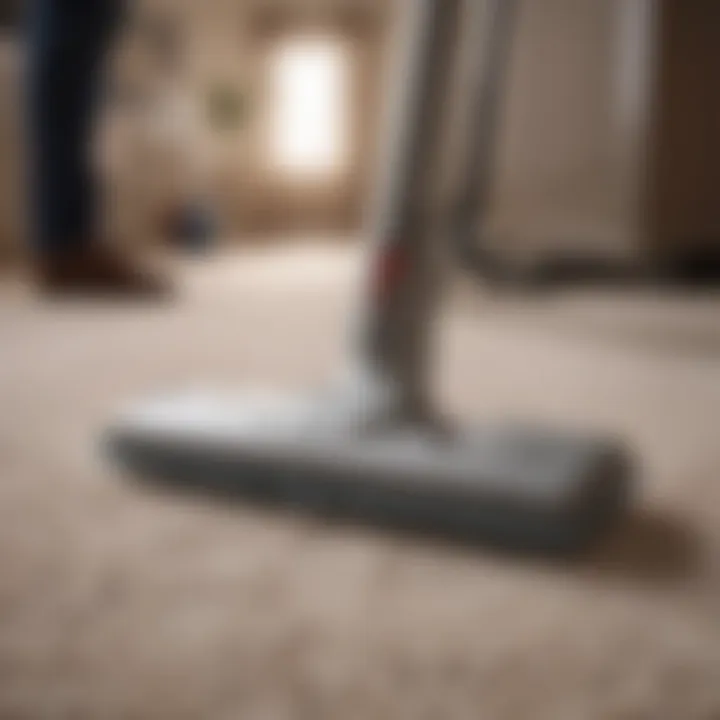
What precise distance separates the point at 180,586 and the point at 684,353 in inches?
30.5

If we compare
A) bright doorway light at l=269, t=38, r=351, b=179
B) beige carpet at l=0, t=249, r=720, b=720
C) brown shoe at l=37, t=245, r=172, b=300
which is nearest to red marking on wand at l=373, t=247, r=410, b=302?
beige carpet at l=0, t=249, r=720, b=720

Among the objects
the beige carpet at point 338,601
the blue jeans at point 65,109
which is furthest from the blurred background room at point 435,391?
the blue jeans at point 65,109

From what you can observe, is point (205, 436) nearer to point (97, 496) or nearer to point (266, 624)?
point (97, 496)

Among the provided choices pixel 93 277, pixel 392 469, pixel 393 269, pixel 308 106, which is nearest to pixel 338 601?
pixel 392 469

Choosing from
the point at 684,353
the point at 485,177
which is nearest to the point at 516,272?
the point at 485,177

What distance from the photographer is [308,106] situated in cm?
342

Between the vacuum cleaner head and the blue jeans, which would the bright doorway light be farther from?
the vacuum cleaner head

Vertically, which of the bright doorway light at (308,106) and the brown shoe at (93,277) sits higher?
the bright doorway light at (308,106)

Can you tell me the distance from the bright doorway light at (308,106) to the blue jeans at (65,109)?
1.67m

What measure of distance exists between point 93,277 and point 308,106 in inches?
73.0

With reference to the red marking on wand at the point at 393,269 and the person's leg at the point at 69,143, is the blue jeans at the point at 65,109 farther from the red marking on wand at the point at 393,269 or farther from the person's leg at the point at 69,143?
the red marking on wand at the point at 393,269

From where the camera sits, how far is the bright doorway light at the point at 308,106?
3369 millimetres

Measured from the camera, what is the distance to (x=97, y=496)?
745 millimetres

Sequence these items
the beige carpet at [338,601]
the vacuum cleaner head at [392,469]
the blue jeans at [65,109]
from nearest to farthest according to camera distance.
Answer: the beige carpet at [338,601], the vacuum cleaner head at [392,469], the blue jeans at [65,109]
